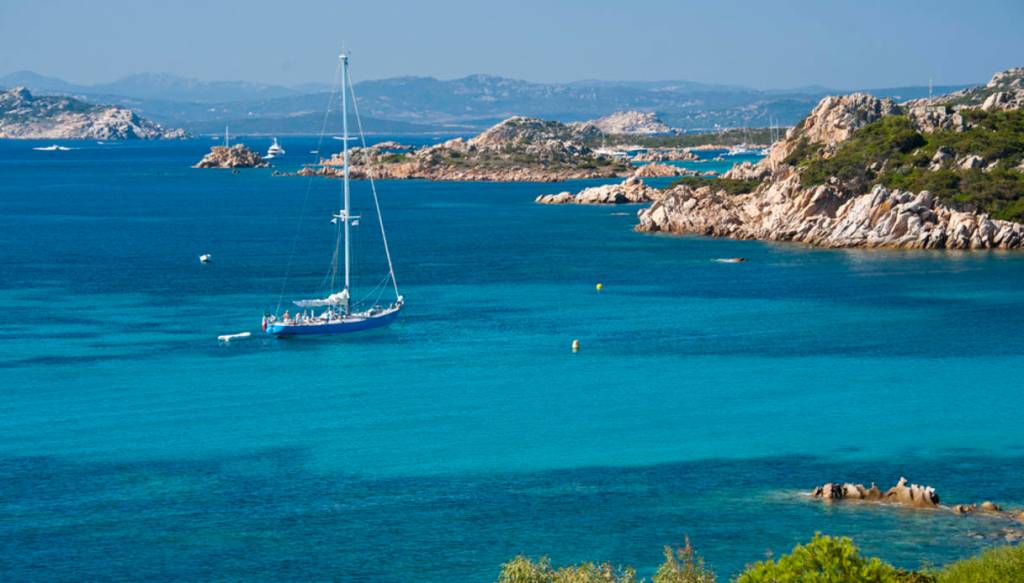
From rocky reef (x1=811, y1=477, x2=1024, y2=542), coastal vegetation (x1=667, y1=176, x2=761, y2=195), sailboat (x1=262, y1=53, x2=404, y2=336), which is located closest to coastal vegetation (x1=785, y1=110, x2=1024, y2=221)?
coastal vegetation (x1=667, y1=176, x2=761, y2=195)

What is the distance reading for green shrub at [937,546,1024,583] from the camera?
25.4 meters

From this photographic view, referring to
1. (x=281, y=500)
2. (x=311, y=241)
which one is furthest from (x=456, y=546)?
(x=311, y=241)

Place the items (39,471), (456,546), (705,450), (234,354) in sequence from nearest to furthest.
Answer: (456,546), (39,471), (705,450), (234,354)

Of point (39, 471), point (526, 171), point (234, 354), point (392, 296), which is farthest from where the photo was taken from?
point (526, 171)

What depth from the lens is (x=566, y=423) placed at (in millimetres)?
45844

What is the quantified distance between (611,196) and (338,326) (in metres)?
79.2

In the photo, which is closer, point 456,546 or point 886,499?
point 456,546

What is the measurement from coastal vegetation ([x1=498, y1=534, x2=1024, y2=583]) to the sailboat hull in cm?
3235

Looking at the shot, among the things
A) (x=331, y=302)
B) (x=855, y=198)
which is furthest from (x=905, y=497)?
(x=855, y=198)

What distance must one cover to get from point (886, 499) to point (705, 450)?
22.3ft

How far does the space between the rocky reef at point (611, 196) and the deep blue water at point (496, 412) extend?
1918 inches

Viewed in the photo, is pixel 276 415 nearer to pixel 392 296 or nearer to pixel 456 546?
pixel 456 546

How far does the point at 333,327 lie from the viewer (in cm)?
6162

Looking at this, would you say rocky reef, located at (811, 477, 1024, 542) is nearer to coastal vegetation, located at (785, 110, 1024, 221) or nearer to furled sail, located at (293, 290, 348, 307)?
furled sail, located at (293, 290, 348, 307)
